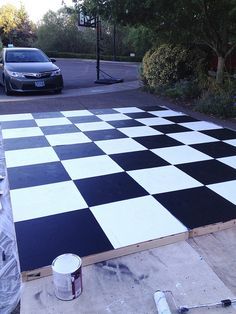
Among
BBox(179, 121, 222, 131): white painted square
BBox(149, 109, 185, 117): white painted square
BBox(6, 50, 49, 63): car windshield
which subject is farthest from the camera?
BBox(6, 50, 49, 63): car windshield

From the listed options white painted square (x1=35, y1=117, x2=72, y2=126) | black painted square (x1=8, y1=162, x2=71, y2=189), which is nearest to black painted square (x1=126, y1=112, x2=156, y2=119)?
white painted square (x1=35, y1=117, x2=72, y2=126)

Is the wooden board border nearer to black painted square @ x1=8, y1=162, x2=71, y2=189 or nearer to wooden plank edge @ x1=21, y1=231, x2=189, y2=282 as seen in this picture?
wooden plank edge @ x1=21, y1=231, x2=189, y2=282

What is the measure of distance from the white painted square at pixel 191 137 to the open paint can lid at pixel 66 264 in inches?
97.5

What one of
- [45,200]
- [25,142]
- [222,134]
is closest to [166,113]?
[222,134]

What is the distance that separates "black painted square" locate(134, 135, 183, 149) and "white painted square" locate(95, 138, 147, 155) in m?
0.08

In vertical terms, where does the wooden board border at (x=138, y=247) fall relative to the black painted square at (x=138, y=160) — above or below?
above

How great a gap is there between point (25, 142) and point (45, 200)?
1484 millimetres

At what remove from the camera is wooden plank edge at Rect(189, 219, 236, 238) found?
2.03 m

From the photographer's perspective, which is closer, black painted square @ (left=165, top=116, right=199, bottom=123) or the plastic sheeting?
the plastic sheeting

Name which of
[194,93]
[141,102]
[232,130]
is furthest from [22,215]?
[194,93]

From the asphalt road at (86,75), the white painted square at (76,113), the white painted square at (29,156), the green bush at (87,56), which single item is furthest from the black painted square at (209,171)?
the green bush at (87,56)

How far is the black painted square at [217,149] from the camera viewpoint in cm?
342

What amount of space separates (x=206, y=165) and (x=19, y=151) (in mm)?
1816

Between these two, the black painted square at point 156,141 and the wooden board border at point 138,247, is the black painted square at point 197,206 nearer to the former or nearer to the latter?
the wooden board border at point 138,247
